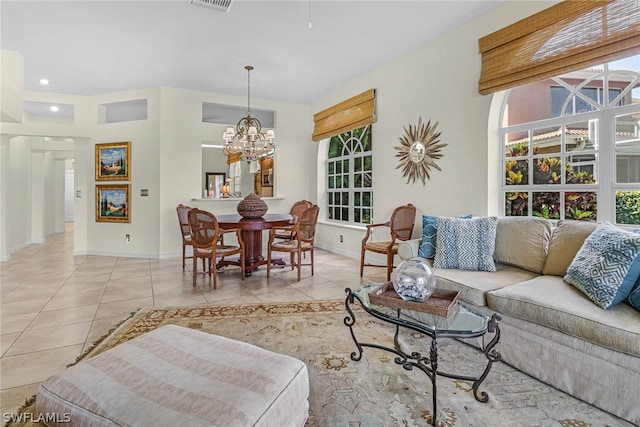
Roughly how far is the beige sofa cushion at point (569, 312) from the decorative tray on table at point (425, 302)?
1.35ft

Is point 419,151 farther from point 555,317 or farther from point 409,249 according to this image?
point 555,317

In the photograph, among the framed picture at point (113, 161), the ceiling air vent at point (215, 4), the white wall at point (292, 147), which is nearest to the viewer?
the ceiling air vent at point (215, 4)

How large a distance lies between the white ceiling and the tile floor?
9.26ft

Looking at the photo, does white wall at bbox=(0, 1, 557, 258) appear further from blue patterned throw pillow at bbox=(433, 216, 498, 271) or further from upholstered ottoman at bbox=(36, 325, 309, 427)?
upholstered ottoman at bbox=(36, 325, 309, 427)

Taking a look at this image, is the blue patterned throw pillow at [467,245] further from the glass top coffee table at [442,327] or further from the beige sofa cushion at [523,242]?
the glass top coffee table at [442,327]

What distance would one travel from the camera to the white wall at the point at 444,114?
3316 millimetres

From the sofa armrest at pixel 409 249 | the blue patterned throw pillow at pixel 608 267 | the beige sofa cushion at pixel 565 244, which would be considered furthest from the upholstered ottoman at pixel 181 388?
the beige sofa cushion at pixel 565 244

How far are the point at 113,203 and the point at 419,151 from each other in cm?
521

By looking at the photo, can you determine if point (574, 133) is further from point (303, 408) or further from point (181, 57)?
point (181, 57)

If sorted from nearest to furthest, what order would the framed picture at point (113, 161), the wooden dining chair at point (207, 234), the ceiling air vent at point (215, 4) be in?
1. the ceiling air vent at point (215, 4)
2. the wooden dining chair at point (207, 234)
3. the framed picture at point (113, 161)

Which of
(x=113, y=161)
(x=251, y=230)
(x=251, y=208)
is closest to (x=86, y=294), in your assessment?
(x=251, y=230)

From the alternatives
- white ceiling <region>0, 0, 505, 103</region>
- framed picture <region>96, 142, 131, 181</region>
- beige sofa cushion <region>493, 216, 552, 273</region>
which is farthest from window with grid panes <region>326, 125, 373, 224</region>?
framed picture <region>96, 142, 131, 181</region>

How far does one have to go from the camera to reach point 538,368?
1.86m

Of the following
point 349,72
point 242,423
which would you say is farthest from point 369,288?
point 349,72
